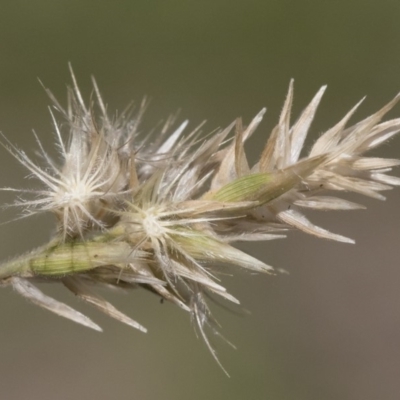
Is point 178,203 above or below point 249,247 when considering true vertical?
below

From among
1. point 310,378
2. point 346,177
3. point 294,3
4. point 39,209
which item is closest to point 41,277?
point 39,209

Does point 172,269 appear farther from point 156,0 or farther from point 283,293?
point 156,0

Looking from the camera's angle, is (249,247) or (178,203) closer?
(178,203)

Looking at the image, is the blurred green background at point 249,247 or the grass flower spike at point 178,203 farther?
the blurred green background at point 249,247

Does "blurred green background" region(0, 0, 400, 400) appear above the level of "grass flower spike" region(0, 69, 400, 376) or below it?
above

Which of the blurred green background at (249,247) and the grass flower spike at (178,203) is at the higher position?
the blurred green background at (249,247)
